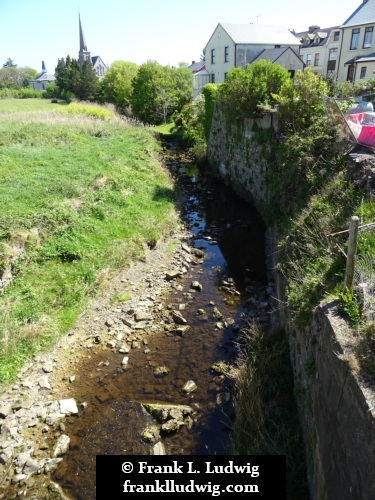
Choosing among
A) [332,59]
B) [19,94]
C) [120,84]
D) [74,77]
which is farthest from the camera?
[19,94]

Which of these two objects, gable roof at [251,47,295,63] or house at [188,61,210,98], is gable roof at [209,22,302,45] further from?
house at [188,61,210,98]

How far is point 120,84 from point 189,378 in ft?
160

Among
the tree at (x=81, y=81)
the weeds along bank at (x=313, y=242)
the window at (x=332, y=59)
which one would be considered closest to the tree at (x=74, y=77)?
the tree at (x=81, y=81)

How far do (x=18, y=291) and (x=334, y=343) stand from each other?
332 inches

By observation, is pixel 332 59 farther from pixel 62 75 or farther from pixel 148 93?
pixel 62 75

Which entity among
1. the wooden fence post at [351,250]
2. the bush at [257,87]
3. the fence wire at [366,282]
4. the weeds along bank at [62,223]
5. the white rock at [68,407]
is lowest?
the white rock at [68,407]

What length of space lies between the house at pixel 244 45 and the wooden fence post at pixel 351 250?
3680cm

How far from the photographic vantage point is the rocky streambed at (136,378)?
6.80 metres

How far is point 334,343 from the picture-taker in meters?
4.58

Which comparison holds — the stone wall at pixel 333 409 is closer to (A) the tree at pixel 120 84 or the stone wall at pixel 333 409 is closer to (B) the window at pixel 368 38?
(B) the window at pixel 368 38

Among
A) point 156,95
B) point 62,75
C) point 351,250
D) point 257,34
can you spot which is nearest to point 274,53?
point 257,34

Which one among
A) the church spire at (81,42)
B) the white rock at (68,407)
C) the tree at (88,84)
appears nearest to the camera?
the white rock at (68,407)

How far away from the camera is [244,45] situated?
1486 inches

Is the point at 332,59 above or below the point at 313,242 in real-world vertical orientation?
above
